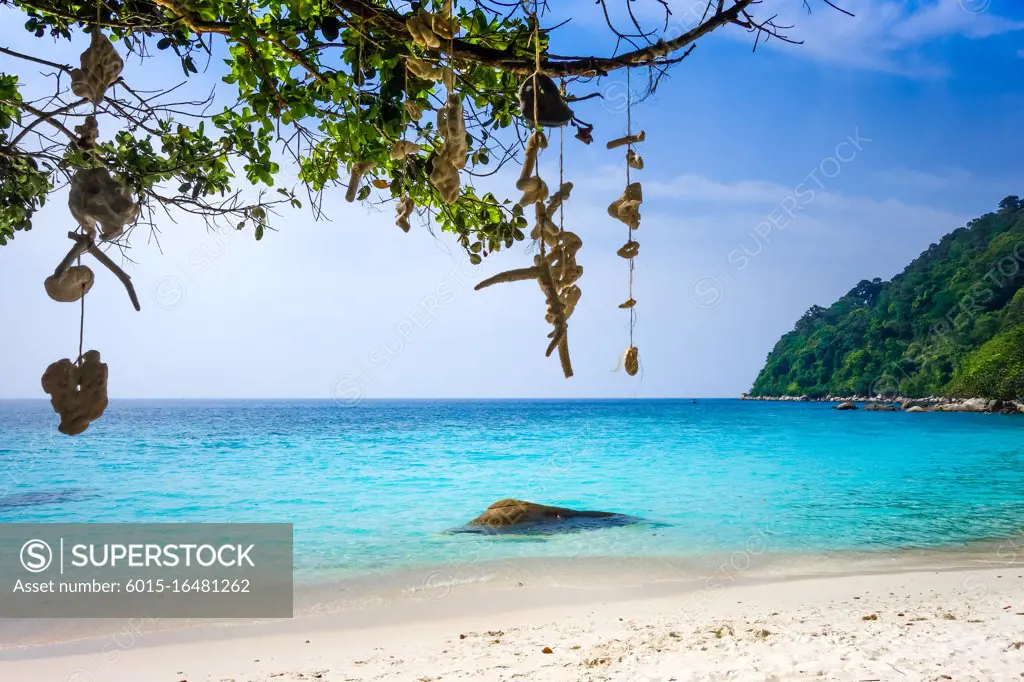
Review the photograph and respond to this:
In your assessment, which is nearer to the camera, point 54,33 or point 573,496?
point 54,33

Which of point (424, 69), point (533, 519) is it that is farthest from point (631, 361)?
point (533, 519)

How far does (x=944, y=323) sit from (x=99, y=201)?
64.0 metres

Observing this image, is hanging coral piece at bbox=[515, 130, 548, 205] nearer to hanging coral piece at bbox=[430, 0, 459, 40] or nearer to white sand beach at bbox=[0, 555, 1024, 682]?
hanging coral piece at bbox=[430, 0, 459, 40]

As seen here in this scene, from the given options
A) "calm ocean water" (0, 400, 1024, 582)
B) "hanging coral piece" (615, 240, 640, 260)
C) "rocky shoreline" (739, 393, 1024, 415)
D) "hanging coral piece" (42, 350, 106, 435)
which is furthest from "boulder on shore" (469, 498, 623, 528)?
"rocky shoreline" (739, 393, 1024, 415)

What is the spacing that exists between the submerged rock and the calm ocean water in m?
0.46

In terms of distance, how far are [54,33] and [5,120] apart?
2.89ft

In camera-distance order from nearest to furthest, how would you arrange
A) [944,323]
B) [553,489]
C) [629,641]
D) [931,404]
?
[629,641] → [553,489] → [944,323] → [931,404]

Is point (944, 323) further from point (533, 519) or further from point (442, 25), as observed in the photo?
point (442, 25)

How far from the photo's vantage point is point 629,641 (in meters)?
5.61

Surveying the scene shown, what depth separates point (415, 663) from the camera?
17.4 feet

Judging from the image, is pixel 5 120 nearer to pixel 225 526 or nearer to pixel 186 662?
pixel 186 662

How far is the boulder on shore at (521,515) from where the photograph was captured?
11117 mm

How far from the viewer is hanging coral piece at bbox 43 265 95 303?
79cm

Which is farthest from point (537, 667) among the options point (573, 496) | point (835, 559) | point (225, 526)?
point (573, 496)
